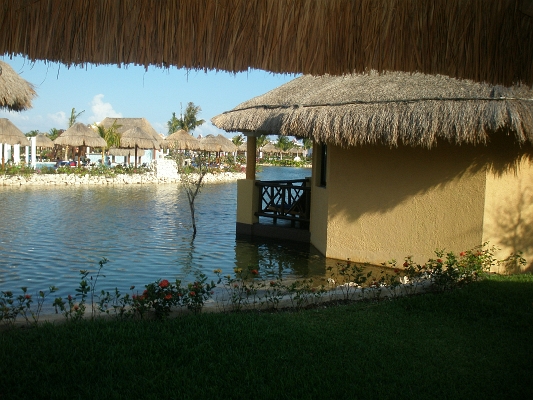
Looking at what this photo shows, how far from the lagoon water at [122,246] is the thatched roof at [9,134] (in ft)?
39.1

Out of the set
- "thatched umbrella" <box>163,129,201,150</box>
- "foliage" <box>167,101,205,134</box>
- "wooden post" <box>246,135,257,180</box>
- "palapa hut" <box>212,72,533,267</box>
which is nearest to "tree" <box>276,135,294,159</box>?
"foliage" <box>167,101,205,134</box>

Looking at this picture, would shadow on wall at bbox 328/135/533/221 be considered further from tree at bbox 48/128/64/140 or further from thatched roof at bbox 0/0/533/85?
tree at bbox 48/128/64/140

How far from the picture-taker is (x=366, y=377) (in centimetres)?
328

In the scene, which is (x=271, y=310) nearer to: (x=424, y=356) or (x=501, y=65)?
(x=424, y=356)

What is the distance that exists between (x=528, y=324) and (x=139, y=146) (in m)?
32.2

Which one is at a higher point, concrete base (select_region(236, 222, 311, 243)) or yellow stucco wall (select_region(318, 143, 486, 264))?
yellow stucco wall (select_region(318, 143, 486, 264))

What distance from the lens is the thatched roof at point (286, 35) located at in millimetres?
2988

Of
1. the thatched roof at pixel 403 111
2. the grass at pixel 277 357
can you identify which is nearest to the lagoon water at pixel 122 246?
the thatched roof at pixel 403 111

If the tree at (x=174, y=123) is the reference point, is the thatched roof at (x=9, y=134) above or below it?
below

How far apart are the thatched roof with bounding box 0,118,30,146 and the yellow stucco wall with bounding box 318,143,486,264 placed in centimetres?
2317

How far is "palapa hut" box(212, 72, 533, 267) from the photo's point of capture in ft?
23.2

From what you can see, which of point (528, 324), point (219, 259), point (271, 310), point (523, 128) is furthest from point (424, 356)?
point (219, 259)

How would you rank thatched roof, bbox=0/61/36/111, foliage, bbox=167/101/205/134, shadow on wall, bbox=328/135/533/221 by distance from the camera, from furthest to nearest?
foliage, bbox=167/101/205/134 → thatched roof, bbox=0/61/36/111 → shadow on wall, bbox=328/135/533/221

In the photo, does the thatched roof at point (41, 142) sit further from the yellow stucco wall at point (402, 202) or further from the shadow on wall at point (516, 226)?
the shadow on wall at point (516, 226)
